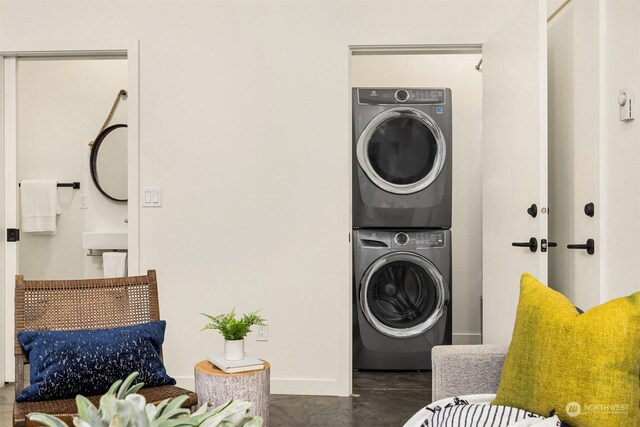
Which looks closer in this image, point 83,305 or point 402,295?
point 83,305

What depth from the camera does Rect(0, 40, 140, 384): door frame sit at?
3268mm

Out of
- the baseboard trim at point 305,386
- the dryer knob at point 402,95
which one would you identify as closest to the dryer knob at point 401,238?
the dryer knob at point 402,95

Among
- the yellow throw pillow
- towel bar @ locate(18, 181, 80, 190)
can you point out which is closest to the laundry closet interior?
the yellow throw pillow

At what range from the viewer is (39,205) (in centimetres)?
438

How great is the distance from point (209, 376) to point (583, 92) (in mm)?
1874

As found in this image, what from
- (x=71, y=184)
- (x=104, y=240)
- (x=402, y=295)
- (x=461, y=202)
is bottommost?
(x=402, y=295)

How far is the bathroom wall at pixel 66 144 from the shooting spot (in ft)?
14.7

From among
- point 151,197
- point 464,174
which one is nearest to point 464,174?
point 464,174

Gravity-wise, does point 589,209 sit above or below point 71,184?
below

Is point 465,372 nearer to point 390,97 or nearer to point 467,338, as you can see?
point 390,97

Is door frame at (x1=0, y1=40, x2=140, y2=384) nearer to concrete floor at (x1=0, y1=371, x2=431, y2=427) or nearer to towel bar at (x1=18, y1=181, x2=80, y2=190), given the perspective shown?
concrete floor at (x1=0, y1=371, x2=431, y2=427)

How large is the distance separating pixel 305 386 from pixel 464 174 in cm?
213

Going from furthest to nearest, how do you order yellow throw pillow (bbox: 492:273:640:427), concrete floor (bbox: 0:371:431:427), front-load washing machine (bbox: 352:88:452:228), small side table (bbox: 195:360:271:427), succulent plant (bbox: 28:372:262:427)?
front-load washing machine (bbox: 352:88:452:228)
concrete floor (bbox: 0:371:431:427)
small side table (bbox: 195:360:271:427)
yellow throw pillow (bbox: 492:273:640:427)
succulent plant (bbox: 28:372:262:427)

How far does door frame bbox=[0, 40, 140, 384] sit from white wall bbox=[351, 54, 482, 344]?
1996mm
